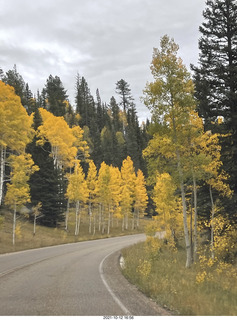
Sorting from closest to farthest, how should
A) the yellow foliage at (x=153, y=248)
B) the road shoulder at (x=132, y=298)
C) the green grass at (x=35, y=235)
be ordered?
the road shoulder at (x=132, y=298), the yellow foliage at (x=153, y=248), the green grass at (x=35, y=235)

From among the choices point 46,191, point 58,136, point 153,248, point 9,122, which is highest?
point 58,136

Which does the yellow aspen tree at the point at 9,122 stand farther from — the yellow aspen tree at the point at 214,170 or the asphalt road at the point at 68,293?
the yellow aspen tree at the point at 214,170

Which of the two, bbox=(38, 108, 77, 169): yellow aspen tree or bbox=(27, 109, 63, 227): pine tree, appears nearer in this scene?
bbox=(38, 108, 77, 169): yellow aspen tree

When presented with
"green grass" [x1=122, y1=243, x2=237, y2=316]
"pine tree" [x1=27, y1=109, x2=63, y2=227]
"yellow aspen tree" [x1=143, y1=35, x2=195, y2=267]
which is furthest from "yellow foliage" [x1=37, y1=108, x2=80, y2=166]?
"green grass" [x1=122, y1=243, x2=237, y2=316]

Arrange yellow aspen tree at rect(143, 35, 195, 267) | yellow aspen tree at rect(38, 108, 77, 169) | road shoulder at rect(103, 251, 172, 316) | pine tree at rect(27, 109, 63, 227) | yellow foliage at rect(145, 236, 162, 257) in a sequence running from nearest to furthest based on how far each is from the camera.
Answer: road shoulder at rect(103, 251, 172, 316), yellow aspen tree at rect(143, 35, 195, 267), yellow foliage at rect(145, 236, 162, 257), yellow aspen tree at rect(38, 108, 77, 169), pine tree at rect(27, 109, 63, 227)

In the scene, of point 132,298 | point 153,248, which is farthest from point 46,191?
point 132,298

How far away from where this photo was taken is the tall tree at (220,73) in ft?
49.6

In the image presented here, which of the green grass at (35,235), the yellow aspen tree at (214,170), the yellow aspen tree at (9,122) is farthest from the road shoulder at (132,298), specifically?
the yellow aspen tree at (9,122)

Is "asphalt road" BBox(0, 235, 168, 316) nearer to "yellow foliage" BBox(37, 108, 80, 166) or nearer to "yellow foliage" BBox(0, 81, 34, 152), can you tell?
"yellow foliage" BBox(0, 81, 34, 152)

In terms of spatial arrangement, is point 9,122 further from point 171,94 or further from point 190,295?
point 190,295

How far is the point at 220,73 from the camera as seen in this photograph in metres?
15.4

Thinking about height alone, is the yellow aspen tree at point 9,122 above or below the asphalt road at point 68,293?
above

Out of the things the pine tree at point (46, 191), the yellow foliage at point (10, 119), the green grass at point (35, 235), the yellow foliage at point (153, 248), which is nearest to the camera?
the yellow foliage at point (153, 248)

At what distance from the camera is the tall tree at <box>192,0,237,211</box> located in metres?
15.1
